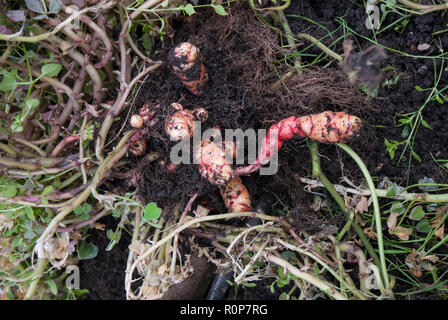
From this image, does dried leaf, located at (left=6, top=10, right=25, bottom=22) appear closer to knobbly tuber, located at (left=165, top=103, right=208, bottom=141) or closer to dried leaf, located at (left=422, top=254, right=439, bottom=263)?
knobbly tuber, located at (left=165, top=103, right=208, bottom=141)

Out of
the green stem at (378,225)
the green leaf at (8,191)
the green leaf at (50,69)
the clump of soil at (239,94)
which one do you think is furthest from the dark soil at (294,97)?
the green leaf at (8,191)

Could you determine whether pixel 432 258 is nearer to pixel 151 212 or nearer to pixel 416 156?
pixel 416 156

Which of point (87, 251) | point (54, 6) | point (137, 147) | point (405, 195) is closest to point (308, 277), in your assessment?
point (405, 195)

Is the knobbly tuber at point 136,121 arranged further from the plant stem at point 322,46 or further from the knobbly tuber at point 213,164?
the plant stem at point 322,46

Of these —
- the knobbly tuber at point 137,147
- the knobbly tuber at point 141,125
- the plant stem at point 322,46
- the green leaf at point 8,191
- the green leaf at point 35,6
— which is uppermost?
the green leaf at point 35,6

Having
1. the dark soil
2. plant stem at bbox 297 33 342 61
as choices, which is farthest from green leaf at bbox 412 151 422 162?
plant stem at bbox 297 33 342 61
